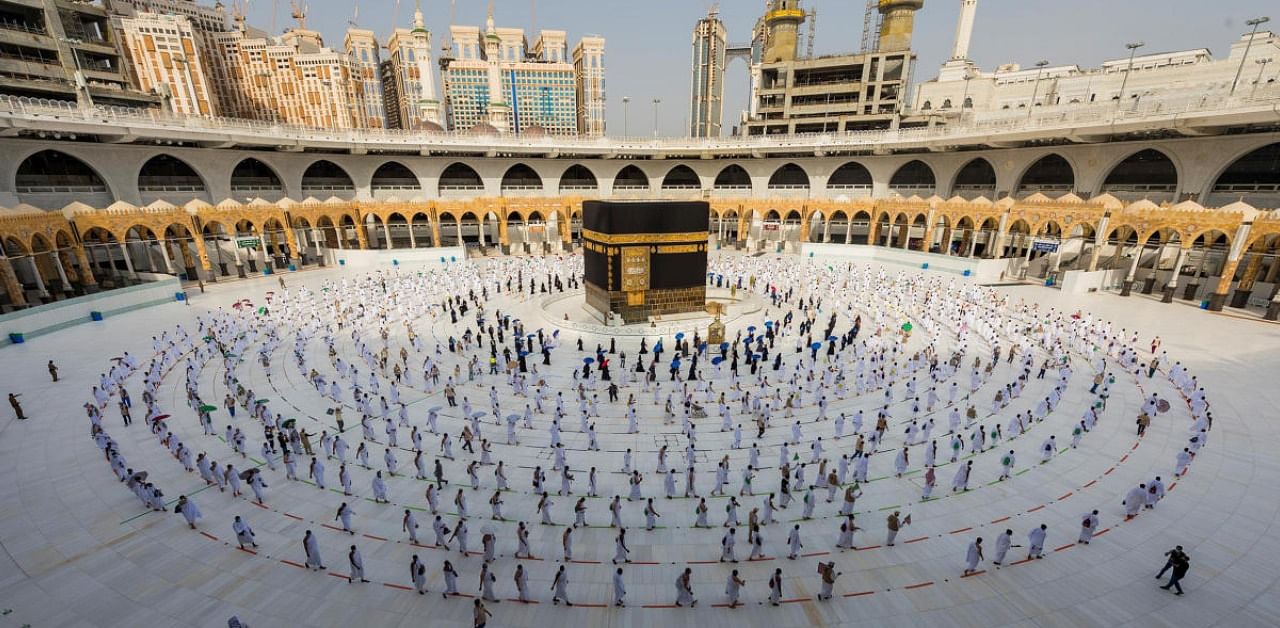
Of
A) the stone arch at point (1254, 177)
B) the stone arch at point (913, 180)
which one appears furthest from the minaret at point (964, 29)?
the stone arch at point (1254, 177)

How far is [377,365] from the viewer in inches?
643

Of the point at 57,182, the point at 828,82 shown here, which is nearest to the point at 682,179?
the point at 828,82

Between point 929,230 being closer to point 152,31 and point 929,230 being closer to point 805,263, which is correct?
point 805,263

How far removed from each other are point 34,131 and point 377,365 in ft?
95.5

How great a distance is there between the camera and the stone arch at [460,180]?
44862mm

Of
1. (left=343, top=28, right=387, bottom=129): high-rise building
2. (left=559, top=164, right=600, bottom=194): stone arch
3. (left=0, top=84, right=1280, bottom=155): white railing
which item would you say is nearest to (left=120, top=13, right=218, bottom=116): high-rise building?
(left=343, top=28, right=387, bottom=129): high-rise building

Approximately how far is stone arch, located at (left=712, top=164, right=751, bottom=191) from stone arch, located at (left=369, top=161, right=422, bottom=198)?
28297 mm

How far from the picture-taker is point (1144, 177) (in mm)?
30188

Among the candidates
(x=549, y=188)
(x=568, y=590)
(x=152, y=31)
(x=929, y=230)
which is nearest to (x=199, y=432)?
(x=568, y=590)

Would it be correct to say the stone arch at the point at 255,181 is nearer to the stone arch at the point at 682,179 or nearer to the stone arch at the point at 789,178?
the stone arch at the point at 682,179

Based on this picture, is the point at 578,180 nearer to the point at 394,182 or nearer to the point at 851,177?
the point at 394,182

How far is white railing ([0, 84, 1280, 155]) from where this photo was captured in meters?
25.0

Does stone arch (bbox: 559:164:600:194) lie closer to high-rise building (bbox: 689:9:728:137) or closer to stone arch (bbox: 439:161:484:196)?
stone arch (bbox: 439:161:484:196)

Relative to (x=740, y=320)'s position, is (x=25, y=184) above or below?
above
